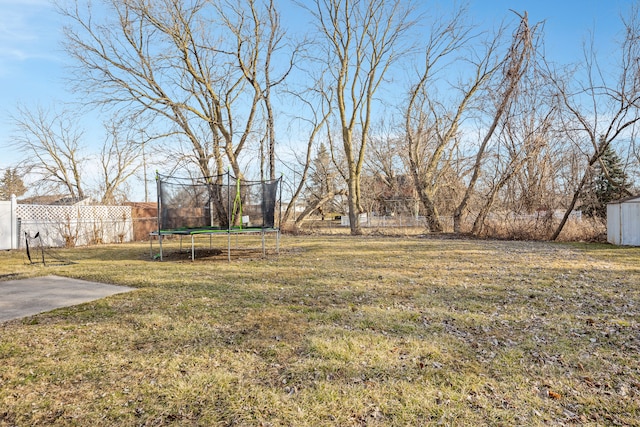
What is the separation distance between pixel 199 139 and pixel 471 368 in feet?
49.6

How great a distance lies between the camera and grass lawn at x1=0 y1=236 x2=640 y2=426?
1895 millimetres

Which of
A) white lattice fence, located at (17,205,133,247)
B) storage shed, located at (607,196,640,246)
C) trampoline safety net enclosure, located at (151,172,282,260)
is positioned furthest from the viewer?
white lattice fence, located at (17,205,133,247)

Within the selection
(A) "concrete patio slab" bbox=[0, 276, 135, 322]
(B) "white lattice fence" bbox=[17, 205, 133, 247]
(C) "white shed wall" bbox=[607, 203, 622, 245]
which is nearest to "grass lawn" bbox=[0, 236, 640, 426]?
(A) "concrete patio slab" bbox=[0, 276, 135, 322]

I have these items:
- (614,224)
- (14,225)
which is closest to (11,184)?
(14,225)

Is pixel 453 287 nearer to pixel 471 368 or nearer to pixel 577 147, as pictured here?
pixel 471 368

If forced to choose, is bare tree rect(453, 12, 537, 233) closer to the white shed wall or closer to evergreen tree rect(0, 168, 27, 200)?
the white shed wall

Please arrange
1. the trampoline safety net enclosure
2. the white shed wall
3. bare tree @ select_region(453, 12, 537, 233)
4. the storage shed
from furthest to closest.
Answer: bare tree @ select_region(453, 12, 537, 233)
the white shed wall
the storage shed
the trampoline safety net enclosure

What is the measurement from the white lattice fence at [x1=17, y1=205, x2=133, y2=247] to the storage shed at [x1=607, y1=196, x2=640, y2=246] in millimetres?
15747

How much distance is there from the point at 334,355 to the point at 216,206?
7.30 m

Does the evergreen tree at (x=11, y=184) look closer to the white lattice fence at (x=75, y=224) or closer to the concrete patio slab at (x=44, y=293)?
the white lattice fence at (x=75, y=224)

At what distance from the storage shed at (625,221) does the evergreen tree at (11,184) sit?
28626mm

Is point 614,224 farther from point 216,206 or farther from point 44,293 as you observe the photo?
point 44,293

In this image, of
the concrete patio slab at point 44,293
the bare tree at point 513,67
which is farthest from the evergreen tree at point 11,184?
the bare tree at point 513,67

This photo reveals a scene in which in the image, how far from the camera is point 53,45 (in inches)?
506
